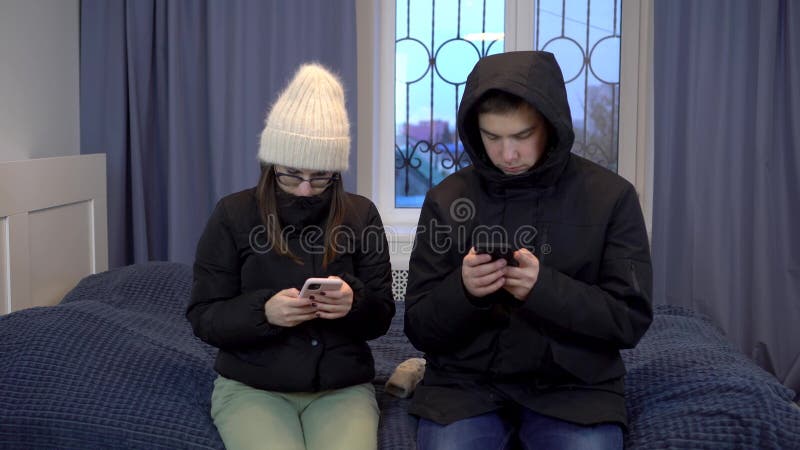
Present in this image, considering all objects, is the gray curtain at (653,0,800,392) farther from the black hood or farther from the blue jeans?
the blue jeans

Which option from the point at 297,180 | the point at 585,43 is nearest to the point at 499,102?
the point at 297,180

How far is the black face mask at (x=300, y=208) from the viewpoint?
1718 millimetres

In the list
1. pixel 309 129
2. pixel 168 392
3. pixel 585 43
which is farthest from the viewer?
pixel 585 43

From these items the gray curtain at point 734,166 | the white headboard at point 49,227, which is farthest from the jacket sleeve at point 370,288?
the gray curtain at point 734,166

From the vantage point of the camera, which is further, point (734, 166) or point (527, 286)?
point (734, 166)

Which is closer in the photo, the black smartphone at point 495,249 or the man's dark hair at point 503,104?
the black smartphone at point 495,249

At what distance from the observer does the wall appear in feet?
8.50

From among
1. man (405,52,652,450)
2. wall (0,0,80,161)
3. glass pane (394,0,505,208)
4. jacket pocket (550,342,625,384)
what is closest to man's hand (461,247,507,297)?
man (405,52,652,450)

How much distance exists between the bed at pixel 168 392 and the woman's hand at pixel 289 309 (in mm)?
293

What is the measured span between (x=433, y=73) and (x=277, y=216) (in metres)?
1.94

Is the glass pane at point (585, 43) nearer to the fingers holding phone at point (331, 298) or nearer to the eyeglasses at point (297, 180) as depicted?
the eyeglasses at point (297, 180)

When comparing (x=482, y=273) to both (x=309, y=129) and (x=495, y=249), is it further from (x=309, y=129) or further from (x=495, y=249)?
(x=309, y=129)

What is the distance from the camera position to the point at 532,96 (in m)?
1.57

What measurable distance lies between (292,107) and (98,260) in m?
1.63
